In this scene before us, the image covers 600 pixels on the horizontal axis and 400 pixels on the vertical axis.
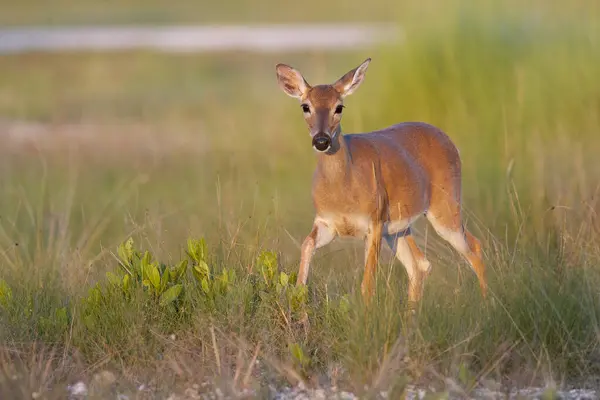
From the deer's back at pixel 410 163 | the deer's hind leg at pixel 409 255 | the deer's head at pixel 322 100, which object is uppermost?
the deer's head at pixel 322 100

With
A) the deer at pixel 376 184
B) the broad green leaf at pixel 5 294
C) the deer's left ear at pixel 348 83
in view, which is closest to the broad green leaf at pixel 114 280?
the broad green leaf at pixel 5 294

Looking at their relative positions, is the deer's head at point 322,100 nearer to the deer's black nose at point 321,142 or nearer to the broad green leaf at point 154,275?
the deer's black nose at point 321,142

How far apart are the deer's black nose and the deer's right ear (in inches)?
21.5

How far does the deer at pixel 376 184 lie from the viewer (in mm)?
7258

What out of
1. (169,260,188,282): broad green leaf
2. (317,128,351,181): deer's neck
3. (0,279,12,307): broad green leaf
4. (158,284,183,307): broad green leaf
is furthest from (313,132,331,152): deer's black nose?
(0,279,12,307): broad green leaf

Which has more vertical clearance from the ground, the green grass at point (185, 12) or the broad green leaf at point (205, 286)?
the green grass at point (185, 12)

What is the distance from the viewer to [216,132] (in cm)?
1608

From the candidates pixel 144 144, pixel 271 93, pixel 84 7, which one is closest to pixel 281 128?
pixel 144 144

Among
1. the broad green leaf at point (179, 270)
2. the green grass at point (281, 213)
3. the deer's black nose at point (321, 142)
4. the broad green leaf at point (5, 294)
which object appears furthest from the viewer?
the deer's black nose at point (321, 142)

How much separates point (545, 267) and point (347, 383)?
4.82 ft

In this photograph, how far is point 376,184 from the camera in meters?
7.39

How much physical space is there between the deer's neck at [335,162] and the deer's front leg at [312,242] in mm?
292

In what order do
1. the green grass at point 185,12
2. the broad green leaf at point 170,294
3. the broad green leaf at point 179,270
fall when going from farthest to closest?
the green grass at point 185,12 → the broad green leaf at point 179,270 → the broad green leaf at point 170,294

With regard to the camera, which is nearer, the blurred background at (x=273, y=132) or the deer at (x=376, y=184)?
the deer at (x=376, y=184)
